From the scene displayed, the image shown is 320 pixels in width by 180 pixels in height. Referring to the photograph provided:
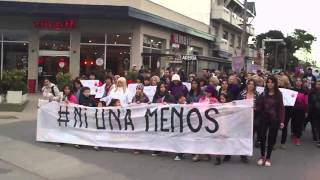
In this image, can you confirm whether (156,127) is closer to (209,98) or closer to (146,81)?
(209,98)

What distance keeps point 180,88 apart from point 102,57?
20254 mm

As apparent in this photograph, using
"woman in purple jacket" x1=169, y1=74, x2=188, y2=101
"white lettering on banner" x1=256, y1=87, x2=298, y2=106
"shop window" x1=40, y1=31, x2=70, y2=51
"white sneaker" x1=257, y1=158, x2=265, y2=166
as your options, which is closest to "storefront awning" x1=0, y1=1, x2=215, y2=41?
"shop window" x1=40, y1=31, x2=70, y2=51

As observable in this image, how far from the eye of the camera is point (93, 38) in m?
33.8

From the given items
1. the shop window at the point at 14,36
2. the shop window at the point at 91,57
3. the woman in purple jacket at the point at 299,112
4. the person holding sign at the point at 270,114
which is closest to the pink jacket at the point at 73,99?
the person holding sign at the point at 270,114

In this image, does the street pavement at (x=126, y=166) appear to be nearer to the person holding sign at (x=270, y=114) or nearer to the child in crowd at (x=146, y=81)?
the person holding sign at (x=270, y=114)

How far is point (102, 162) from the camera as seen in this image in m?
11.4

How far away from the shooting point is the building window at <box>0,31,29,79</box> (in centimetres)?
3347

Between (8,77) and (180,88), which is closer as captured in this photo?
(180,88)

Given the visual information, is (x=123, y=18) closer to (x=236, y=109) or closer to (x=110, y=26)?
(x=110, y=26)

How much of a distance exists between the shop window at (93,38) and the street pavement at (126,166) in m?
20.1

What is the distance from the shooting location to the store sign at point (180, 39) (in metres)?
40.0

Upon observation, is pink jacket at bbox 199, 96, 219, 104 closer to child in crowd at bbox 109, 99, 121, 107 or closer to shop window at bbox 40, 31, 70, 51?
child in crowd at bbox 109, 99, 121, 107

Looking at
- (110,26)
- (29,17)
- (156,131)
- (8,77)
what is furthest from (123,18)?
(156,131)

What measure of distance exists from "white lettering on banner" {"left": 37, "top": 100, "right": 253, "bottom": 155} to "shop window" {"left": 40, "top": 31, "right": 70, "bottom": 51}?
65.5ft
